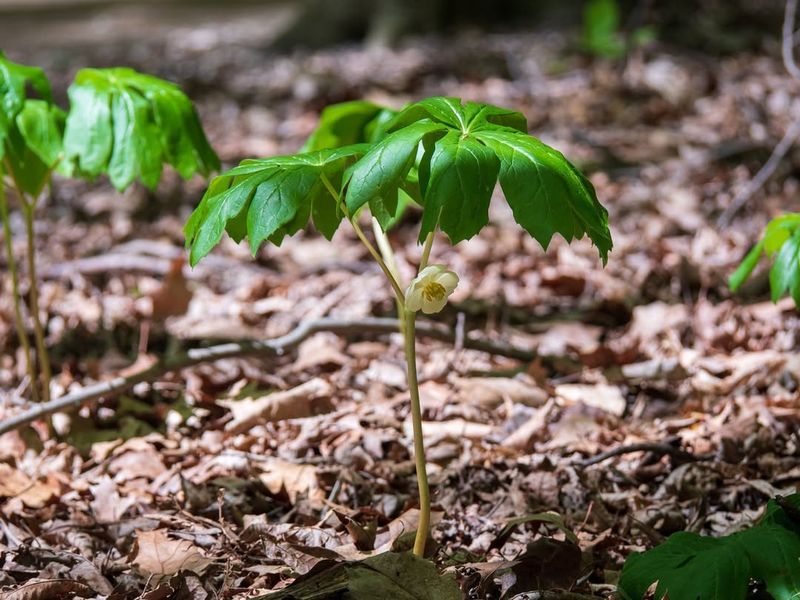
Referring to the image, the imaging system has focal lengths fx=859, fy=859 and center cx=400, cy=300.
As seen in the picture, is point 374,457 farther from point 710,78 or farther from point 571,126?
point 710,78

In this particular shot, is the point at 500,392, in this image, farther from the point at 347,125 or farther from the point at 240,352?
the point at 347,125

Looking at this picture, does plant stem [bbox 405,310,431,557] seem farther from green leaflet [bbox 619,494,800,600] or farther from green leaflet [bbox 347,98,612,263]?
green leaflet [bbox 619,494,800,600]

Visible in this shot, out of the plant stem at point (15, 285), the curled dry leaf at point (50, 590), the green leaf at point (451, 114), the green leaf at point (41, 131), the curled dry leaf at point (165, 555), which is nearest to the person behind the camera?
the green leaf at point (451, 114)

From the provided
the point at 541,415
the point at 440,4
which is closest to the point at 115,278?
the point at 541,415

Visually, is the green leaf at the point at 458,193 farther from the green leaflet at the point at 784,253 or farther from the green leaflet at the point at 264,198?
the green leaflet at the point at 784,253

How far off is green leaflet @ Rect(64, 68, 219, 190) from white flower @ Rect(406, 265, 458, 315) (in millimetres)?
802

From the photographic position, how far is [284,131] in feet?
16.4

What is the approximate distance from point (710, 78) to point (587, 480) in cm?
382

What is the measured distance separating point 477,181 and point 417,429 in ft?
1.56

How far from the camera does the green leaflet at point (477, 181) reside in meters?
1.24

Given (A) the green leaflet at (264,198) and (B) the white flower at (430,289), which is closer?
(A) the green leaflet at (264,198)

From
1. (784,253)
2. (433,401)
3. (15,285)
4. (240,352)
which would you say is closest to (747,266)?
(784,253)

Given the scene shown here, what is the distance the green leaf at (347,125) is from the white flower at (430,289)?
924mm

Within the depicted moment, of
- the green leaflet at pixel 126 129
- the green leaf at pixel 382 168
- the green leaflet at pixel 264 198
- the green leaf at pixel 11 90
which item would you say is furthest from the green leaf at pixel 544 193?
the green leaf at pixel 11 90
